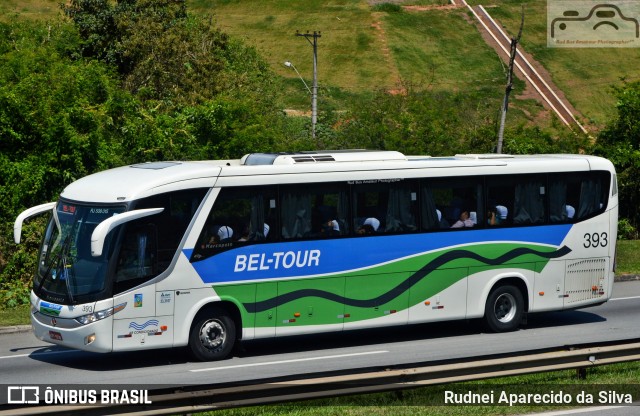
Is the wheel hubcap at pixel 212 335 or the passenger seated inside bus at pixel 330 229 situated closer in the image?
the wheel hubcap at pixel 212 335

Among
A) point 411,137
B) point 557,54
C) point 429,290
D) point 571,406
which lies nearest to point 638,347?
point 571,406

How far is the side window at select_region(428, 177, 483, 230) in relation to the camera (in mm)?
18719

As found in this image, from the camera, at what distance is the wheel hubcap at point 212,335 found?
54.7 feet

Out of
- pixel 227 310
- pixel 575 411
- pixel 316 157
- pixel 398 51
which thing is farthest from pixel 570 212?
pixel 398 51

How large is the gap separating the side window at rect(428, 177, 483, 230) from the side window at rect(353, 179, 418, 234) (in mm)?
262

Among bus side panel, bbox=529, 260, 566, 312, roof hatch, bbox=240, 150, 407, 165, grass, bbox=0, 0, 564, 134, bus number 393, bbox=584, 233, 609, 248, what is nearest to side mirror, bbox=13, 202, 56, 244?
roof hatch, bbox=240, 150, 407, 165

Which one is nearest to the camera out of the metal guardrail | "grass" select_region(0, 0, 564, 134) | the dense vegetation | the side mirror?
the metal guardrail

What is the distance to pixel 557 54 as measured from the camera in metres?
86.3

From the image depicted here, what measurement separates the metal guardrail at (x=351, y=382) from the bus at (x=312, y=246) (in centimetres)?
472

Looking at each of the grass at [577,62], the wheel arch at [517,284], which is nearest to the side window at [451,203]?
the wheel arch at [517,284]

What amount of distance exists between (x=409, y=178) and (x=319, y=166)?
1834mm

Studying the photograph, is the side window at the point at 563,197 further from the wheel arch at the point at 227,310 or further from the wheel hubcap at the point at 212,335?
the wheel hubcap at the point at 212,335

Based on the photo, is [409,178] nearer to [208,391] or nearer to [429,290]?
[429,290]

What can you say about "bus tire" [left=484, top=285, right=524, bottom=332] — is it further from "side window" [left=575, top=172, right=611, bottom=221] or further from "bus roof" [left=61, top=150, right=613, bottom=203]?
"bus roof" [left=61, top=150, right=613, bottom=203]
